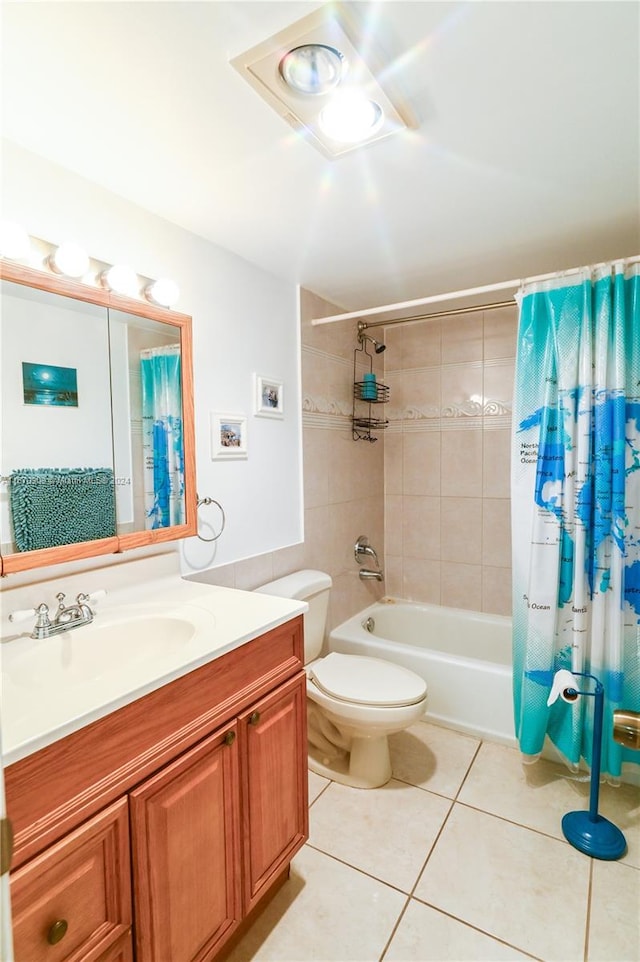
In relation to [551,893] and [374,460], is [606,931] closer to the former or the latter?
[551,893]

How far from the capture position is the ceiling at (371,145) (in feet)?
3.06

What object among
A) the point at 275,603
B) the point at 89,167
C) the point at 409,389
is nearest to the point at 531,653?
the point at 275,603

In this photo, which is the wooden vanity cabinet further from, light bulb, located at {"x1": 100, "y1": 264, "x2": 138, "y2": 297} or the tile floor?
light bulb, located at {"x1": 100, "y1": 264, "x2": 138, "y2": 297}

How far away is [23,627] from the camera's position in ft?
4.10

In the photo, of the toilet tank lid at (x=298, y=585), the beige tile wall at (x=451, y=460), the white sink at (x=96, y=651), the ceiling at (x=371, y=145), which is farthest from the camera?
the beige tile wall at (x=451, y=460)

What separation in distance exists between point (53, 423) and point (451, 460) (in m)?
2.30

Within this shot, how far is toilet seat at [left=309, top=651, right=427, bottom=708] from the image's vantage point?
1832 mm

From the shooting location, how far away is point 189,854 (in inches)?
43.1

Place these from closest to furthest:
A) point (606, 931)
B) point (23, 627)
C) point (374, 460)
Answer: point (23, 627), point (606, 931), point (374, 460)

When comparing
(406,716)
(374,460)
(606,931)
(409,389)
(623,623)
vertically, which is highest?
(409,389)

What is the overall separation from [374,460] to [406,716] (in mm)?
1663

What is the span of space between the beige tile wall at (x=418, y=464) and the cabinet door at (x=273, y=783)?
3.29 ft

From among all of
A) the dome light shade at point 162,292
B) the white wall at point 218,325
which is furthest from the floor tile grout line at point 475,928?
the dome light shade at point 162,292

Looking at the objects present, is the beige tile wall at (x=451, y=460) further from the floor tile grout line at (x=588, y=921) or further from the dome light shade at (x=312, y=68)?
the dome light shade at (x=312, y=68)
